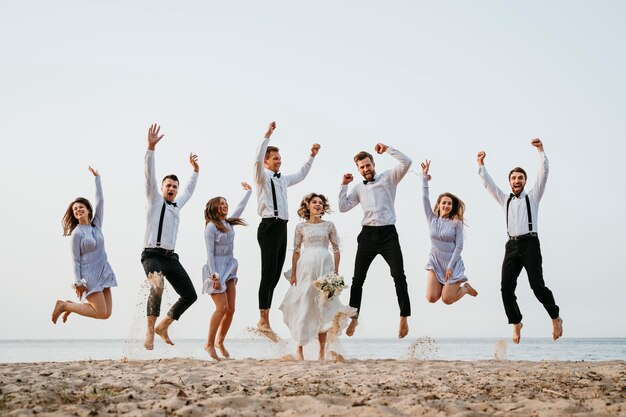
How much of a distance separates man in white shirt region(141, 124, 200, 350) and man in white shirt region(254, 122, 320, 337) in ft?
3.59

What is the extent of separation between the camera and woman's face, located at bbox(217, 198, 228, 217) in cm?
1076

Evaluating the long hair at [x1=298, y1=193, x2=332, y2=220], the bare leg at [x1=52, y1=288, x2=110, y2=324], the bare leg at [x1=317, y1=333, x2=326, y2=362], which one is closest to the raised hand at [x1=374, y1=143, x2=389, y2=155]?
the long hair at [x1=298, y1=193, x2=332, y2=220]

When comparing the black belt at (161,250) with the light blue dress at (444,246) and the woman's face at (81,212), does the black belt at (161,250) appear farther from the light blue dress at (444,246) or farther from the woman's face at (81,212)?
the light blue dress at (444,246)

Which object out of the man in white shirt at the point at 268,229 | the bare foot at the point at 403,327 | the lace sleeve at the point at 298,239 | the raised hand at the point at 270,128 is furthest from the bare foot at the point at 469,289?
the raised hand at the point at 270,128

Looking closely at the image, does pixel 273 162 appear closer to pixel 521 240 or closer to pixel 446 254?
pixel 446 254

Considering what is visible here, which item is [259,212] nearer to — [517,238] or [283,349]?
[283,349]

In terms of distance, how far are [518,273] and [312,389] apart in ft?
16.4

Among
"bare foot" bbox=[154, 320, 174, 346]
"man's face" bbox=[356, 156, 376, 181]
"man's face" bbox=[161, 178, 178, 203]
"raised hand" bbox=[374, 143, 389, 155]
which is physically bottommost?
"bare foot" bbox=[154, 320, 174, 346]

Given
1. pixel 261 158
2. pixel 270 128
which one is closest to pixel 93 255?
pixel 261 158

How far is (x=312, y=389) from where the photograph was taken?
7.17m

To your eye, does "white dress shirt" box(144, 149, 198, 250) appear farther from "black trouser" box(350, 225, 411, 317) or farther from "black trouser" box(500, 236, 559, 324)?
"black trouser" box(500, 236, 559, 324)

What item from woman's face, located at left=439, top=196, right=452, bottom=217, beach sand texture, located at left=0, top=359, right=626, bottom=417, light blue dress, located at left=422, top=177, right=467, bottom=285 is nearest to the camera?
beach sand texture, located at left=0, top=359, right=626, bottom=417

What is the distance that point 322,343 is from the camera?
400 inches

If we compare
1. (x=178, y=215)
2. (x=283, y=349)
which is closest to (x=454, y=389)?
(x=283, y=349)
